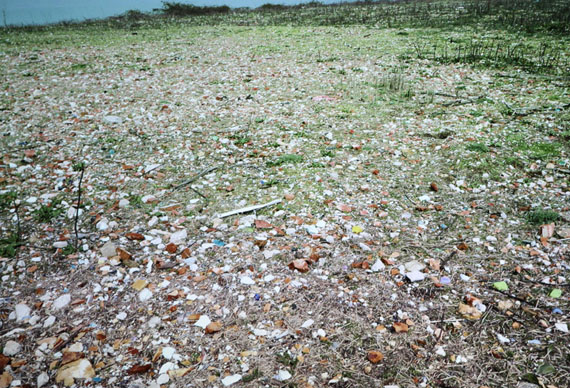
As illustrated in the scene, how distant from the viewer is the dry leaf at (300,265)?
13.0 ft

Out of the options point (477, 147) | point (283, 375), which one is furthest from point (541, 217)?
point (283, 375)

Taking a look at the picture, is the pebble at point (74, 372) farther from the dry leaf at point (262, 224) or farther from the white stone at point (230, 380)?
the dry leaf at point (262, 224)

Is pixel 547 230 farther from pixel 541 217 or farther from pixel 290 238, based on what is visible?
pixel 290 238

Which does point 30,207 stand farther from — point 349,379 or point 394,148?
point 394,148

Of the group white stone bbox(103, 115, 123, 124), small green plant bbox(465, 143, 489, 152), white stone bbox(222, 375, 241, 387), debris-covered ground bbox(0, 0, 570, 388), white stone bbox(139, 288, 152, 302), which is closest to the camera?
white stone bbox(222, 375, 241, 387)

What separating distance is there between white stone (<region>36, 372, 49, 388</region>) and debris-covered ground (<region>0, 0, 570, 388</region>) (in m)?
0.01

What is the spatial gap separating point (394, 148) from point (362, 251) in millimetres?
3211

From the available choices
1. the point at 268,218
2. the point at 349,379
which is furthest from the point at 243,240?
the point at 349,379

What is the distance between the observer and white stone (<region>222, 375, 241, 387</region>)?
2.82 m

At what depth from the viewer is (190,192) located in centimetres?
552

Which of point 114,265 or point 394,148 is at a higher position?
point 394,148

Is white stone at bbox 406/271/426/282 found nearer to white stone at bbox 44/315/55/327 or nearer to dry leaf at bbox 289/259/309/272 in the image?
dry leaf at bbox 289/259/309/272

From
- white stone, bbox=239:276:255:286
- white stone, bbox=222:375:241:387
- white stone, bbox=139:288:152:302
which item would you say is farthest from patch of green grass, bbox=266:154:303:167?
white stone, bbox=222:375:241:387

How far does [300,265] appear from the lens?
3977 millimetres
